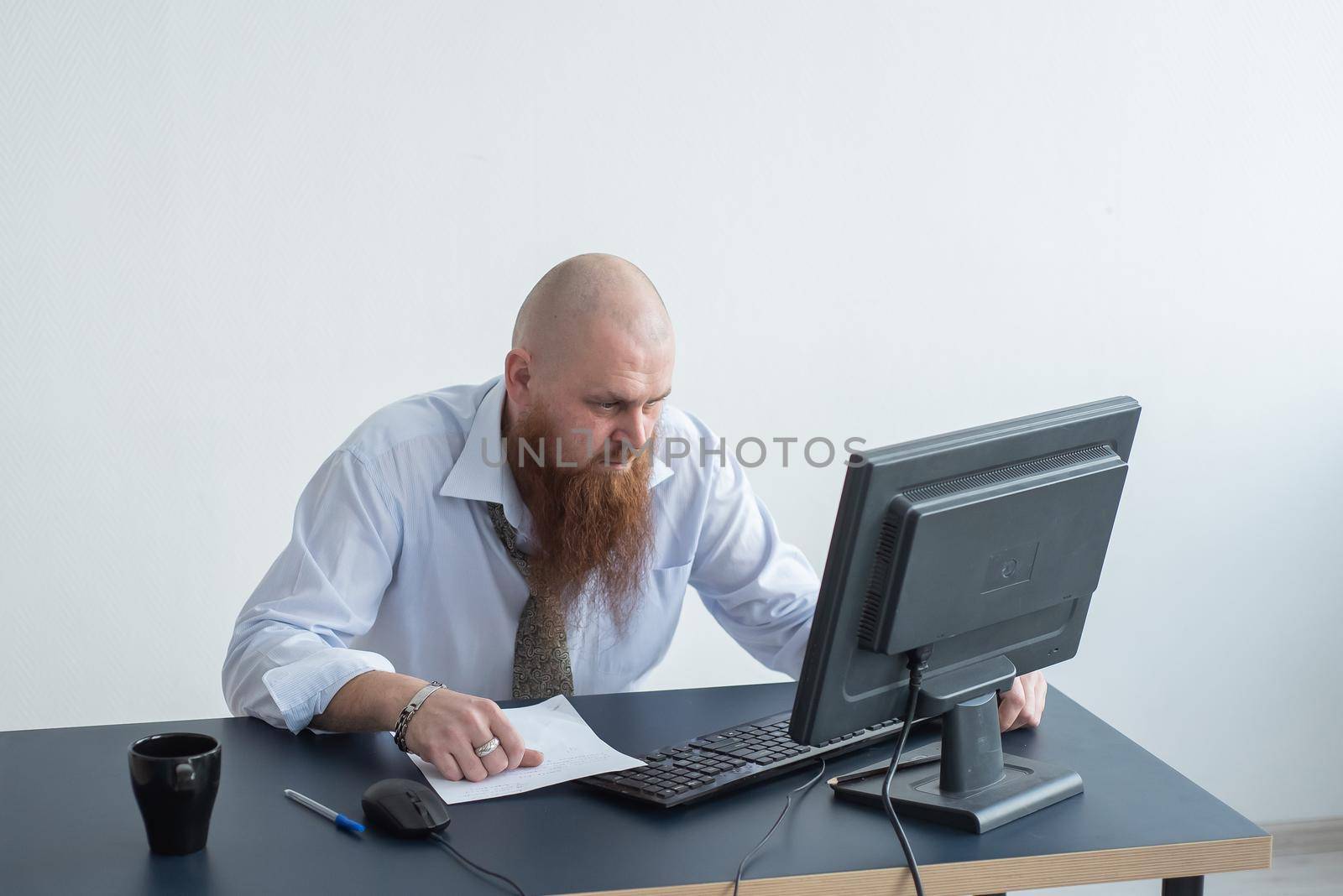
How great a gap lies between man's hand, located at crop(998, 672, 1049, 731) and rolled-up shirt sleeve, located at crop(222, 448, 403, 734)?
2.38 feet

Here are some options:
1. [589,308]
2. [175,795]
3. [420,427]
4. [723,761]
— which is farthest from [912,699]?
[420,427]

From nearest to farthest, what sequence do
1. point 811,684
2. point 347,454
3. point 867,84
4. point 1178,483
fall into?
point 811,684 → point 347,454 → point 867,84 → point 1178,483

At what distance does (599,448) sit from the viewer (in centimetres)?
181

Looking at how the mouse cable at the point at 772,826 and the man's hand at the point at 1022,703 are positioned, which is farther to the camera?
the man's hand at the point at 1022,703

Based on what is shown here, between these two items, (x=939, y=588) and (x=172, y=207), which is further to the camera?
(x=172, y=207)

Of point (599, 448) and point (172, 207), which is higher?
point (172, 207)

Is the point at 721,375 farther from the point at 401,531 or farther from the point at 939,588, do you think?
the point at 939,588

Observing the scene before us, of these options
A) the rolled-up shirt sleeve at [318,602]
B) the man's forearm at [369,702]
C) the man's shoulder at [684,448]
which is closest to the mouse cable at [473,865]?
the man's forearm at [369,702]

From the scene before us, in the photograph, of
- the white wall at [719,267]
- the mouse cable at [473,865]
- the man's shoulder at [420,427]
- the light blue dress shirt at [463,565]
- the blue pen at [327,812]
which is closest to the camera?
the mouse cable at [473,865]

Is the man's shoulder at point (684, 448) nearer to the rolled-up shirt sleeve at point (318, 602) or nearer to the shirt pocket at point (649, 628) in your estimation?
the shirt pocket at point (649, 628)

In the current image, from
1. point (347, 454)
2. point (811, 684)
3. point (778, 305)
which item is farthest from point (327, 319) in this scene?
point (811, 684)

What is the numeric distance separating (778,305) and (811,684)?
1.66 meters

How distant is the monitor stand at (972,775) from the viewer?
48.2 inches

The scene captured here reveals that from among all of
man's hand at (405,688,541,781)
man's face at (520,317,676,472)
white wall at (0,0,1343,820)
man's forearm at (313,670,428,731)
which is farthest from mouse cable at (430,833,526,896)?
white wall at (0,0,1343,820)
